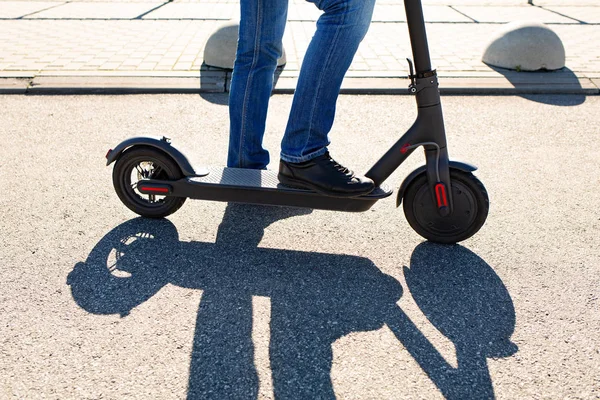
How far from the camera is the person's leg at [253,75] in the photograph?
10.1 feet

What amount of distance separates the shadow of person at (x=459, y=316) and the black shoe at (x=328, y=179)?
42 centimetres

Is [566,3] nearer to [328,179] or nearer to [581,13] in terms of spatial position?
[581,13]

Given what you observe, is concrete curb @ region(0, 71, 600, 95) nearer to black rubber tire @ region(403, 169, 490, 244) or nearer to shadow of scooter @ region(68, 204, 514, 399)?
shadow of scooter @ region(68, 204, 514, 399)

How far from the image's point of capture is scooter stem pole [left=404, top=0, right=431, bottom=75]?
274cm

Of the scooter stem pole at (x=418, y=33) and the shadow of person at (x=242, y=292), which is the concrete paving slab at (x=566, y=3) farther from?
the shadow of person at (x=242, y=292)

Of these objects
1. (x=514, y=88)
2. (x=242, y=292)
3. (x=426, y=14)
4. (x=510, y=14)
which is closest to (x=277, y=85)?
(x=514, y=88)

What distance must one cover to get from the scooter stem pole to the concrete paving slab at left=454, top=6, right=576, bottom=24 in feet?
20.8

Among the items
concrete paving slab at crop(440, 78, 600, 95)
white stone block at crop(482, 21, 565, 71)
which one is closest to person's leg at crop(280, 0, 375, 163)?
concrete paving slab at crop(440, 78, 600, 95)

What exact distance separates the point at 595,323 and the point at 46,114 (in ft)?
13.4

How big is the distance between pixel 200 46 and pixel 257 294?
4846 mm

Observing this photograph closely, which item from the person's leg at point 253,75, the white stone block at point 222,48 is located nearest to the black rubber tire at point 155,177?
the person's leg at point 253,75

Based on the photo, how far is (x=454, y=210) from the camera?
301 centimetres

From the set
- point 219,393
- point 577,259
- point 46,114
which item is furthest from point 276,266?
point 46,114

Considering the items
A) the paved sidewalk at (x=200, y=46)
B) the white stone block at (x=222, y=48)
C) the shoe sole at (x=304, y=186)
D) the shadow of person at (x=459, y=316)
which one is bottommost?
the paved sidewalk at (x=200, y=46)
